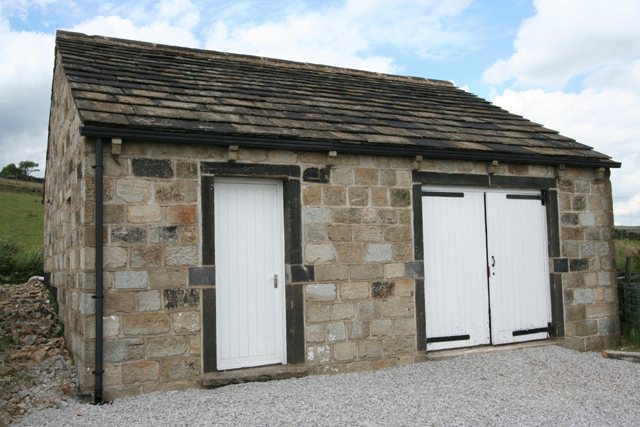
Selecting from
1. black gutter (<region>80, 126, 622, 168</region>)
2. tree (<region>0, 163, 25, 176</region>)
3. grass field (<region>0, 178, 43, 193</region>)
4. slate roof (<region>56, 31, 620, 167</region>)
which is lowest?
black gutter (<region>80, 126, 622, 168</region>)

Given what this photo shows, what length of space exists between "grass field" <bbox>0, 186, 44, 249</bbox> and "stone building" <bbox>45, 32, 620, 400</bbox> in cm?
1270

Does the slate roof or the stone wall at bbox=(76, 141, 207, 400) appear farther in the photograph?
the slate roof

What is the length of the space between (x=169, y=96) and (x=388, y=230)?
326 cm

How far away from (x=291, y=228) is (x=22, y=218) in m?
20.6

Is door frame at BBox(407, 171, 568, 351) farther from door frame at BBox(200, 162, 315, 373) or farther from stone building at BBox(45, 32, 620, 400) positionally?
door frame at BBox(200, 162, 315, 373)

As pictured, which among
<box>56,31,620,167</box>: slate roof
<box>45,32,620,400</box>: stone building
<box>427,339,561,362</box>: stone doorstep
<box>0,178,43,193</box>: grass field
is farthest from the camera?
<box>0,178,43,193</box>: grass field

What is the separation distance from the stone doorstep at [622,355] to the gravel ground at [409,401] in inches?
25.3

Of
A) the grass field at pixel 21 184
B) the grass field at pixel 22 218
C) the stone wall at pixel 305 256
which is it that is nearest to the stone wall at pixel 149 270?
the stone wall at pixel 305 256

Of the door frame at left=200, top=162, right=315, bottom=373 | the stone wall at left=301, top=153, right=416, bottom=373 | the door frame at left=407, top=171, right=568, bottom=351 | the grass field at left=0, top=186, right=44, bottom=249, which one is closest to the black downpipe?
the door frame at left=200, top=162, right=315, bottom=373

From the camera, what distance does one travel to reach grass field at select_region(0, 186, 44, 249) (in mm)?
18664

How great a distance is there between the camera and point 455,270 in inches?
257

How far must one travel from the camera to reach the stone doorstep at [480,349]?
20.2 feet

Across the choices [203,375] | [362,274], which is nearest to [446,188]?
[362,274]

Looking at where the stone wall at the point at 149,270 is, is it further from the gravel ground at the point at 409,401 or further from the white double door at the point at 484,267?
the white double door at the point at 484,267
